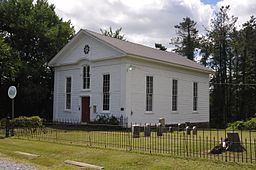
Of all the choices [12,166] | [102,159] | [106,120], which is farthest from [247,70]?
[12,166]

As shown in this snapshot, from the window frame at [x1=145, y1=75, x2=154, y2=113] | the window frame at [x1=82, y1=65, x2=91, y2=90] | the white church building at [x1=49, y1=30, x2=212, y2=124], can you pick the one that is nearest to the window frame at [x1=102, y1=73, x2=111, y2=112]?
the white church building at [x1=49, y1=30, x2=212, y2=124]

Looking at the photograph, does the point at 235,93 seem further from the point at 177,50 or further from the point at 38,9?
the point at 38,9

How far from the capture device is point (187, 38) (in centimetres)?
6300

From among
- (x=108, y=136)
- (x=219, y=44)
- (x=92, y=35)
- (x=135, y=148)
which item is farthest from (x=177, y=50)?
(x=135, y=148)

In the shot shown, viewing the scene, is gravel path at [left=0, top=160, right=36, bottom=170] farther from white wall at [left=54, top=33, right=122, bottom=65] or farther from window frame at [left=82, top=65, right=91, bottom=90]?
window frame at [left=82, top=65, right=91, bottom=90]

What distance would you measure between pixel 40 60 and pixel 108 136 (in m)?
21.1

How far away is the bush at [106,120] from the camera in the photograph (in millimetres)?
26830

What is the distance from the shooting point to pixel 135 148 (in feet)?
45.1

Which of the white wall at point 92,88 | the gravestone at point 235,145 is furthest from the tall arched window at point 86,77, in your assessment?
the gravestone at point 235,145

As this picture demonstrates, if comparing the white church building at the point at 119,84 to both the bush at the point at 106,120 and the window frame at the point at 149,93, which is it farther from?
the bush at the point at 106,120

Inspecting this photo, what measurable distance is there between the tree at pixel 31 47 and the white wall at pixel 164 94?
12199 mm

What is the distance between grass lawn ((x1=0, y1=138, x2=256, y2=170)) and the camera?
10.4 meters

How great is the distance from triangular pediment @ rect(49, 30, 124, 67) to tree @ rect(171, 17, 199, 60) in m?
31.4

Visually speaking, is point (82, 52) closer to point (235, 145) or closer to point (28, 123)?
point (28, 123)
